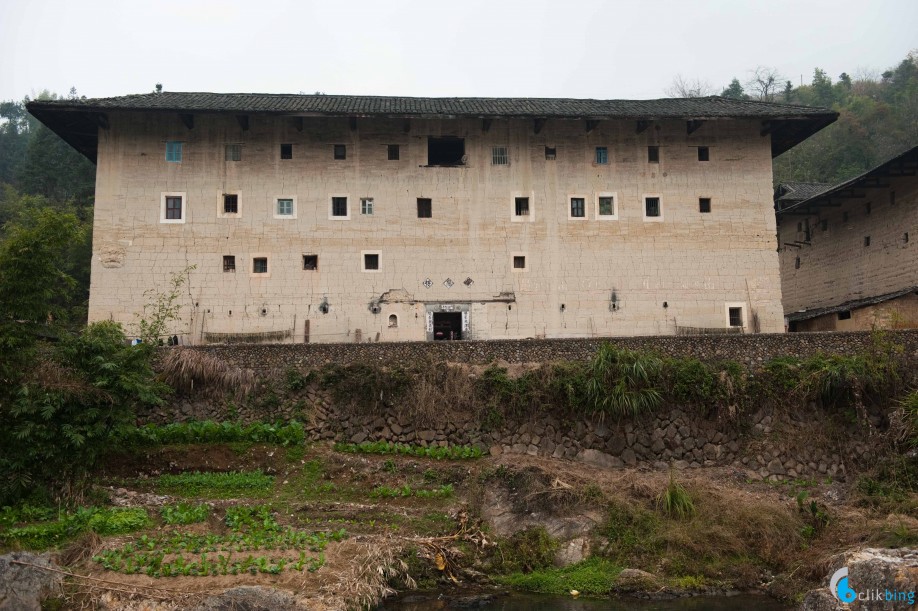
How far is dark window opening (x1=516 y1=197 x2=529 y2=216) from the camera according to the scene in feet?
82.8

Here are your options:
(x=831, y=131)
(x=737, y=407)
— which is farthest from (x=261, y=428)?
(x=831, y=131)

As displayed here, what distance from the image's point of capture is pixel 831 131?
5038 centimetres

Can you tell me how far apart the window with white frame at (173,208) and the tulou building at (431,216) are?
0.04 meters

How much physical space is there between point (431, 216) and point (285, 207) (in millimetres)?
4672

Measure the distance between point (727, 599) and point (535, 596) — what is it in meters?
3.37

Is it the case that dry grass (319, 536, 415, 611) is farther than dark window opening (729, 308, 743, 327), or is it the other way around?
dark window opening (729, 308, 743, 327)

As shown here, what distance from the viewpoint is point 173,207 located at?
24453 millimetres

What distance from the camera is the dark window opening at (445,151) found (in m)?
25.5

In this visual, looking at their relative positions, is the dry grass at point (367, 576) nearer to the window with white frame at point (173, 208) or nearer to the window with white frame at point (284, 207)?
the window with white frame at point (284, 207)

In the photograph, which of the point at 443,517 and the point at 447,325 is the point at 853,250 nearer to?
the point at 447,325

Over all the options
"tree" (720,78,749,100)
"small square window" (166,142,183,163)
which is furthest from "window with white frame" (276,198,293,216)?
"tree" (720,78,749,100)

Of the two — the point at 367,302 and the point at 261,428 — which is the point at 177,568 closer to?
the point at 261,428

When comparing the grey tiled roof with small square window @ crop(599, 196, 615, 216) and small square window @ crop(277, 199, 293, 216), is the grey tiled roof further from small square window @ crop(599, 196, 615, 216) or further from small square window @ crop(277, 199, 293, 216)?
small square window @ crop(277, 199, 293, 216)

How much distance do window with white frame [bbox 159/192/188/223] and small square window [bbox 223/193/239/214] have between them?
122cm
